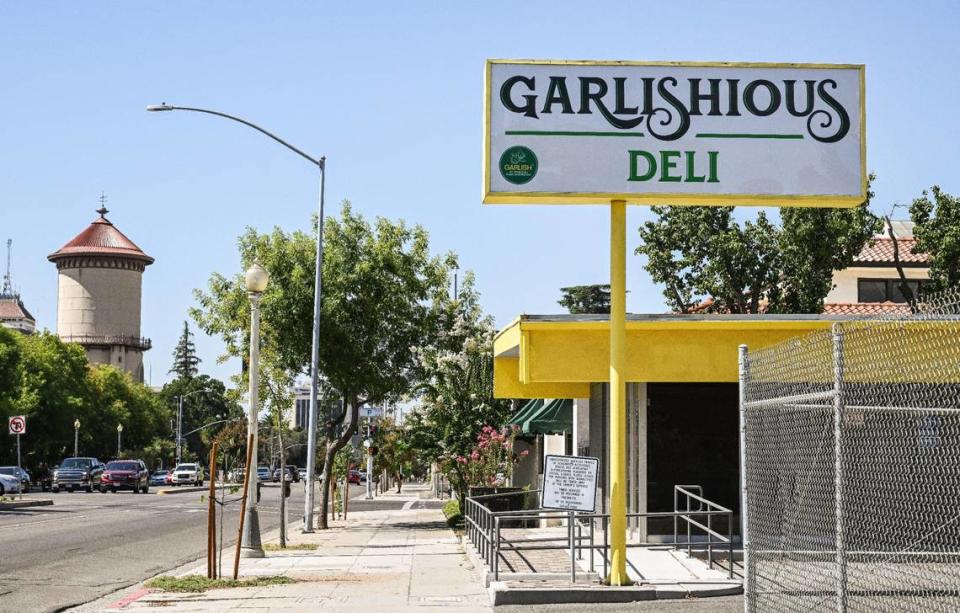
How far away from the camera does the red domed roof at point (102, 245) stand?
135 m

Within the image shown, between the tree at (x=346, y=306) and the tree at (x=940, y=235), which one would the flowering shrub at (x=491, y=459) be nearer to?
the tree at (x=346, y=306)

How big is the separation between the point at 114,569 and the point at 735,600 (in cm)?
1061

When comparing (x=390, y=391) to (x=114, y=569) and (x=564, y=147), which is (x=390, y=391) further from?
(x=564, y=147)

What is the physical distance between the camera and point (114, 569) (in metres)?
20.1

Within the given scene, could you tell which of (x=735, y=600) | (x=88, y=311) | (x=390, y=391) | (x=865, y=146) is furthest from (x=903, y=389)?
(x=88, y=311)

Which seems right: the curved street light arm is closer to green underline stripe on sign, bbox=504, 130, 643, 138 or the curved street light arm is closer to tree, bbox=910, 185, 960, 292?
green underline stripe on sign, bbox=504, 130, 643, 138

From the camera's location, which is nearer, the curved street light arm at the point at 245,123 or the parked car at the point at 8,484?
the curved street light arm at the point at 245,123

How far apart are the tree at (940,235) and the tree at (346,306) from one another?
687 inches

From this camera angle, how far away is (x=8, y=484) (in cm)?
5525

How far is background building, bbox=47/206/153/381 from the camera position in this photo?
134 m

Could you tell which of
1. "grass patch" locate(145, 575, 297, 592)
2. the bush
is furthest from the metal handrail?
the bush

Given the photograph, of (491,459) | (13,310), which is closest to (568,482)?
(491,459)

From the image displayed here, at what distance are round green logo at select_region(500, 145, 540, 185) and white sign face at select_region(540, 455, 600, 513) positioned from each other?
3314 mm

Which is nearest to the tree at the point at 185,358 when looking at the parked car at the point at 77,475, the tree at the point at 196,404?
the tree at the point at 196,404
